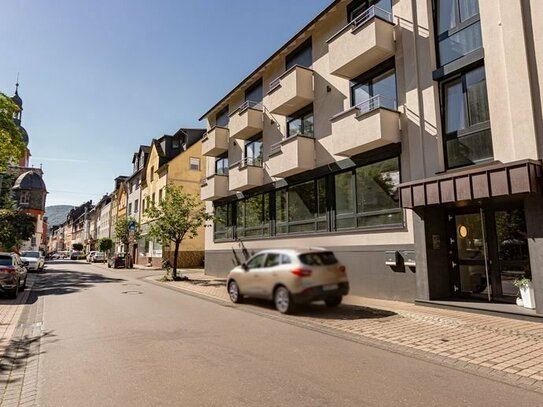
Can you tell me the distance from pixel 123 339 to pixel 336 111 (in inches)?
444

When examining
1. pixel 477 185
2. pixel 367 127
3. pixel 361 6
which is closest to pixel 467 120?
pixel 477 185

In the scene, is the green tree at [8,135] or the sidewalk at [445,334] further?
the green tree at [8,135]

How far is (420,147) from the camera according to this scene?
460 inches

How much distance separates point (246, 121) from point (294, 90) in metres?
4.42

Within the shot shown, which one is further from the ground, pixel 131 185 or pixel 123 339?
pixel 131 185

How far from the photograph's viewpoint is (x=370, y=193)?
13.3 m

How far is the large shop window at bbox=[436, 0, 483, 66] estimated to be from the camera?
1077 cm

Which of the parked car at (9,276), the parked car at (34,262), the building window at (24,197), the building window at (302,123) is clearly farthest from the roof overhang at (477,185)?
the building window at (24,197)

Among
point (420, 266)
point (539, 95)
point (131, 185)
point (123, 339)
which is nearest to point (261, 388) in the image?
point (123, 339)

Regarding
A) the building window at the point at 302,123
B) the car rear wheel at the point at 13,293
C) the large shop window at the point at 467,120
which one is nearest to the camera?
the large shop window at the point at 467,120

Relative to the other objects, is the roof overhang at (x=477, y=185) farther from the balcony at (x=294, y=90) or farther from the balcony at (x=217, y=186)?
the balcony at (x=217, y=186)

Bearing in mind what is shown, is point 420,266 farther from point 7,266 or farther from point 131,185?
point 131,185

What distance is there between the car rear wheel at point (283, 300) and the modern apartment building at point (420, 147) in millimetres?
1516

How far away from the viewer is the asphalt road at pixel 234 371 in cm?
439
